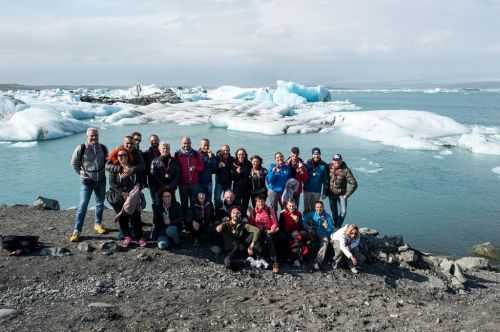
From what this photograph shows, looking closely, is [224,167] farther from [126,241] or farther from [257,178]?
[126,241]

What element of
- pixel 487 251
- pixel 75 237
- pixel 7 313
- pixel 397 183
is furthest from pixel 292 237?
pixel 397 183

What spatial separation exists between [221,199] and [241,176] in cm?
56

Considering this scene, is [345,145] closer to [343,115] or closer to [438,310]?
[343,115]

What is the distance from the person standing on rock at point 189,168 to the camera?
6.05 metres

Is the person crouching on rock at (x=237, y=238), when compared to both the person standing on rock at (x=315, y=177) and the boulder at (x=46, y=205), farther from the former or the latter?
the boulder at (x=46, y=205)

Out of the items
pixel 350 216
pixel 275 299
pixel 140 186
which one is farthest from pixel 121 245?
pixel 350 216

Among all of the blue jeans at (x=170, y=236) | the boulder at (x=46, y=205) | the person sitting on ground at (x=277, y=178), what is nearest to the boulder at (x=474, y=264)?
the person sitting on ground at (x=277, y=178)

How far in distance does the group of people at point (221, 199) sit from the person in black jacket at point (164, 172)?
0.01 m

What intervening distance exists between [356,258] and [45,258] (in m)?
4.03

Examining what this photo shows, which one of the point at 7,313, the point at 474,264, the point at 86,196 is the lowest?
the point at 474,264

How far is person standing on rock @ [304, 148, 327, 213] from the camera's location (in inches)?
255

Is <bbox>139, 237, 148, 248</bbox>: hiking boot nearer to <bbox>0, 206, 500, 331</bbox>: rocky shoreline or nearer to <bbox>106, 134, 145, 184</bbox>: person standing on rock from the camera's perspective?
<bbox>0, 206, 500, 331</bbox>: rocky shoreline

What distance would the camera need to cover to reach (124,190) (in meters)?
5.65

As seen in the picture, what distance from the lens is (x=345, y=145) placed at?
20.5m
